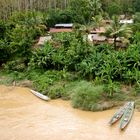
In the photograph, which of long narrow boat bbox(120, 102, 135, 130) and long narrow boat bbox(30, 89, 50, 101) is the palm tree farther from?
long narrow boat bbox(30, 89, 50, 101)

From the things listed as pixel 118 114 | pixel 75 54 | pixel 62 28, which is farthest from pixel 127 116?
pixel 62 28

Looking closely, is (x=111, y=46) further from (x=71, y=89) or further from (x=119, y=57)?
(x=71, y=89)

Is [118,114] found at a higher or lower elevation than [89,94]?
lower

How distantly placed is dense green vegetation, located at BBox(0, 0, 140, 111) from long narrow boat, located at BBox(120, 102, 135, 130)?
1.69 feet

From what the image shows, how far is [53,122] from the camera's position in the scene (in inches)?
415

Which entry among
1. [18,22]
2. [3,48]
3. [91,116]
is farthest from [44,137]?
[18,22]

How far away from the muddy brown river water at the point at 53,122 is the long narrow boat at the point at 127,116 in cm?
12

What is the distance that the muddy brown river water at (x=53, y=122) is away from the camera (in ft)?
32.1

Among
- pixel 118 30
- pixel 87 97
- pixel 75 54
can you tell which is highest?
pixel 118 30

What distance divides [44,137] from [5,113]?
6.61 feet

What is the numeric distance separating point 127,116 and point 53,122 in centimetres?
207

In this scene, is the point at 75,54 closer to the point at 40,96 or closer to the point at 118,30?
the point at 118,30

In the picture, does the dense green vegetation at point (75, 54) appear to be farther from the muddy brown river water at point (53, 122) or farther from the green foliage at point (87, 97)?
the muddy brown river water at point (53, 122)

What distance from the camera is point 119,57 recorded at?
1262cm
